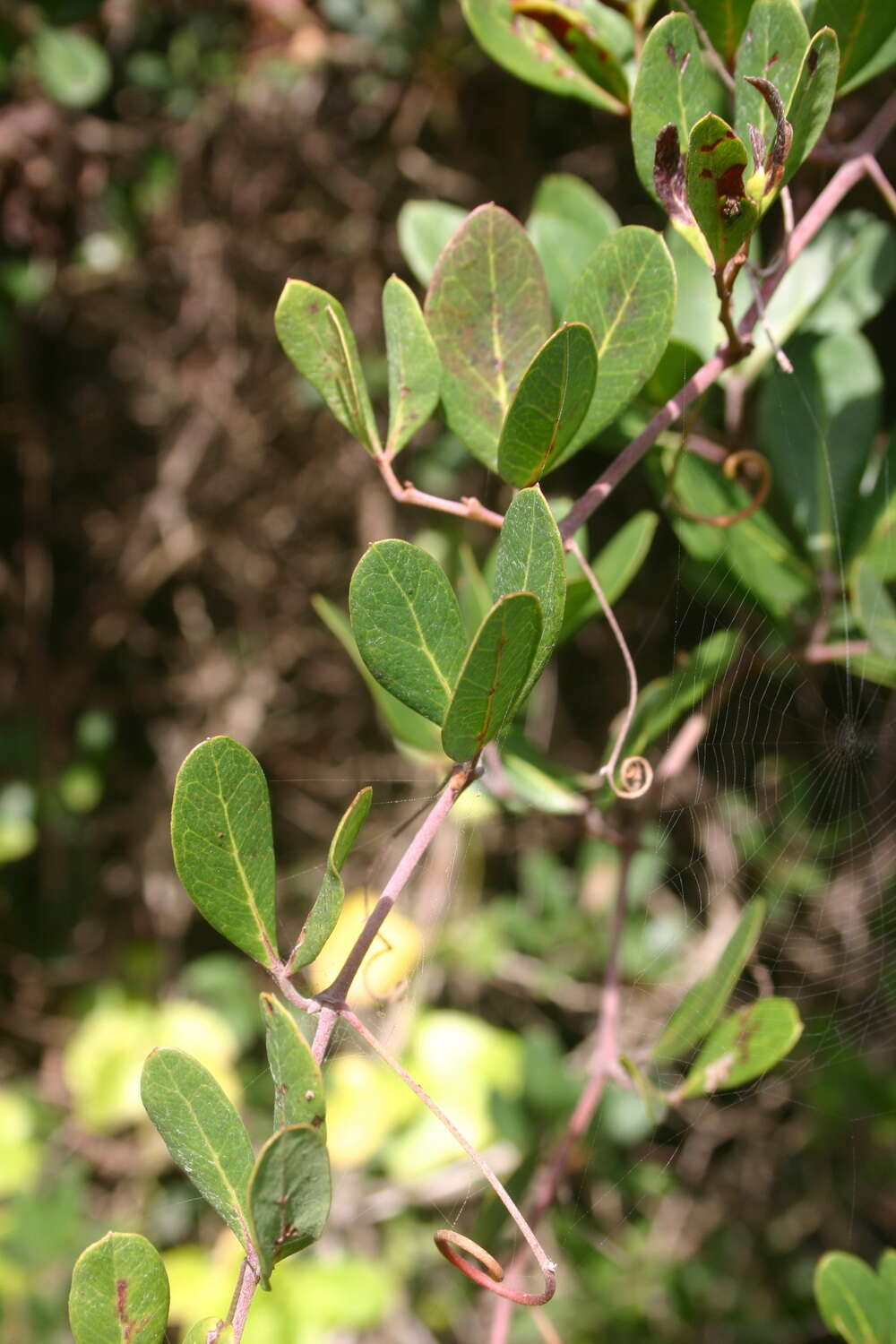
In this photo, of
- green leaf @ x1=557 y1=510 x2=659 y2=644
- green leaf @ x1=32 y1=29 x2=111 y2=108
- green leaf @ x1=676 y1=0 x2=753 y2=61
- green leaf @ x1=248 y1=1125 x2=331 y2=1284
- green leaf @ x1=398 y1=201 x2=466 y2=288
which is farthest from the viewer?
green leaf @ x1=32 y1=29 x2=111 y2=108

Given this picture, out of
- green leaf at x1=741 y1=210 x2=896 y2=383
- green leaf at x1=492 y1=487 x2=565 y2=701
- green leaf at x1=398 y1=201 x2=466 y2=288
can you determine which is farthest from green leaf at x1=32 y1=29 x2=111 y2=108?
green leaf at x1=492 y1=487 x2=565 y2=701

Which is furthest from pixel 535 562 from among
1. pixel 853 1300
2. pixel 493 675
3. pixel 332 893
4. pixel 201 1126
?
pixel 853 1300

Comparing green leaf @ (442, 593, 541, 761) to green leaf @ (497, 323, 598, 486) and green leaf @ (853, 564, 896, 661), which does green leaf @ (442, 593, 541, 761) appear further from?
green leaf @ (853, 564, 896, 661)

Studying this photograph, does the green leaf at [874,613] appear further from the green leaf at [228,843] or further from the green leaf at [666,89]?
the green leaf at [228,843]

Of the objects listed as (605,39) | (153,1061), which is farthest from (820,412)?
(153,1061)

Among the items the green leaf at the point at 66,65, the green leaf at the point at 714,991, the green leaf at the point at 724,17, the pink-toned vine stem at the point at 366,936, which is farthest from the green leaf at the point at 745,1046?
the green leaf at the point at 66,65
